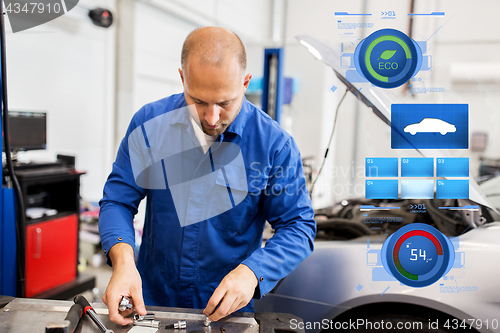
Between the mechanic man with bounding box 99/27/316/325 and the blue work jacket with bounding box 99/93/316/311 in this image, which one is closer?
the mechanic man with bounding box 99/27/316/325

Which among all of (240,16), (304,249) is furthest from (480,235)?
(240,16)

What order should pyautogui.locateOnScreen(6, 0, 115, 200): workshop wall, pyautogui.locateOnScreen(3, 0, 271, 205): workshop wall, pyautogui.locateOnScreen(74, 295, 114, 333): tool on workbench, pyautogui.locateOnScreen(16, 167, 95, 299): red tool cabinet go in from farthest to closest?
pyautogui.locateOnScreen(3, 0, 271, 205): workshop wall < pyautogui.locateOnScreen(6, 0, 115, 200): workshop wall < pyautogui.locateOnScreen(16, 167, 95, 299): red tool cabinet < pyautogui.locateOnScreen(74, 295, 114, 333): tool on workbench

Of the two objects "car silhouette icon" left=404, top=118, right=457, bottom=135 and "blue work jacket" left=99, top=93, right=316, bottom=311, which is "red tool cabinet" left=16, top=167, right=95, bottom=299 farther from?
"car silhouette icon" left=404, top=118, right=457, bottom=135

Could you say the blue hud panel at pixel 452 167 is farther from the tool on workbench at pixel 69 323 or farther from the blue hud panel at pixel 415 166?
the tool on workbench at pixel 69 323

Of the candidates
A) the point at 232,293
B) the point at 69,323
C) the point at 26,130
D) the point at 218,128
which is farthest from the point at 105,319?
the point at 26,130

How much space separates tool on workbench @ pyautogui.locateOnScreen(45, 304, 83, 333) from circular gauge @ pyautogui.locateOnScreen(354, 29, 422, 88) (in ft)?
3.45

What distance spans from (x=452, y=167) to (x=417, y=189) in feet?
0.40

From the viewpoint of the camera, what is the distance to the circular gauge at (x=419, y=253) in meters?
1.13

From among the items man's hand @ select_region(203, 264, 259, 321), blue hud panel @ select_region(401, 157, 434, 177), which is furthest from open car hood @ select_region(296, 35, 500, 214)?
man's hand @ select_region(203, 264, 259, 321)

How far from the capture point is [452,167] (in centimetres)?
110

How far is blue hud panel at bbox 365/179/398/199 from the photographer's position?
1.10 meters

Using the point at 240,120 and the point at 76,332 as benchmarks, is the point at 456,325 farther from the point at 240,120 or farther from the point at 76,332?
the point at 76,332

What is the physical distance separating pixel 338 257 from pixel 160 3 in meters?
3.71

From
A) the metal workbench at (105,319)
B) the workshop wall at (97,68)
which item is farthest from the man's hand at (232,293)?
the workshop wall at (97,68)
